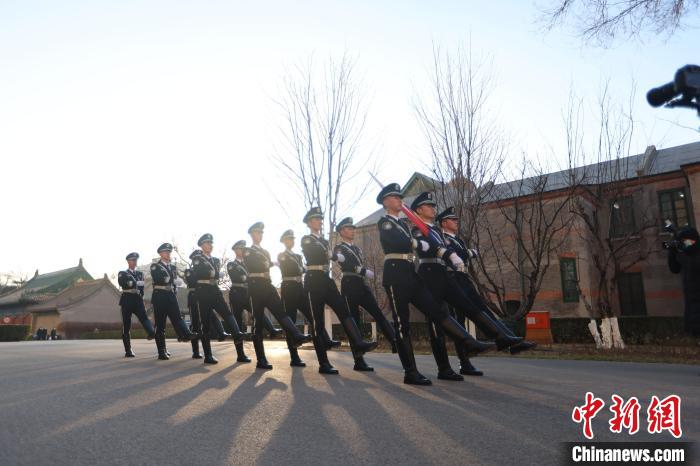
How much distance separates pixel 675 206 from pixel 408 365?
2503cm

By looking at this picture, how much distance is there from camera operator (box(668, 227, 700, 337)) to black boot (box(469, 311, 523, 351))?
4174mm

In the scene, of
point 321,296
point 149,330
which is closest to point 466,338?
point 321,296

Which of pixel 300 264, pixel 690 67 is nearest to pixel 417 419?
pixel 690 67

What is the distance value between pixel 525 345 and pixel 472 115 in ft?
36.0

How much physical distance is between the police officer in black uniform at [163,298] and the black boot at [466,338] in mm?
6386

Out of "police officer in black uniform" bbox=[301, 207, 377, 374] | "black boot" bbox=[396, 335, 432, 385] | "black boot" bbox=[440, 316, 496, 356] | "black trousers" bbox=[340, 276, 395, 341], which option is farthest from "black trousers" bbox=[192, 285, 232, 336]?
"black boot" bbox=[440, 316, 496, 356]

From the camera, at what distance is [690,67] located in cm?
319

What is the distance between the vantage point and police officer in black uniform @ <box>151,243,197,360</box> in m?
10.8

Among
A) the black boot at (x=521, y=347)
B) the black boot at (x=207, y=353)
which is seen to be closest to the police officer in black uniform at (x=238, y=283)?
the black boot at (x=207, y=353)

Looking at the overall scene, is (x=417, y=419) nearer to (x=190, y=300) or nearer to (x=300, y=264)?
(x=300, y=264)

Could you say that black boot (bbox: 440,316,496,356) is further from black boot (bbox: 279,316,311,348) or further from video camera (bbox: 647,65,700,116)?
video camera (bbox: 647,65,700,116)

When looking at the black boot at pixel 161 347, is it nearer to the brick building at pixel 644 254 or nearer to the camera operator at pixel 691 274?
the camera operator at pixel 691 274

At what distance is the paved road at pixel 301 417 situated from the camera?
11.1ft

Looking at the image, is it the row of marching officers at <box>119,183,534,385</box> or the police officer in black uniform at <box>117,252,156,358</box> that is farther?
the police officer in black uniform at <box>117,252,156,358</box>
